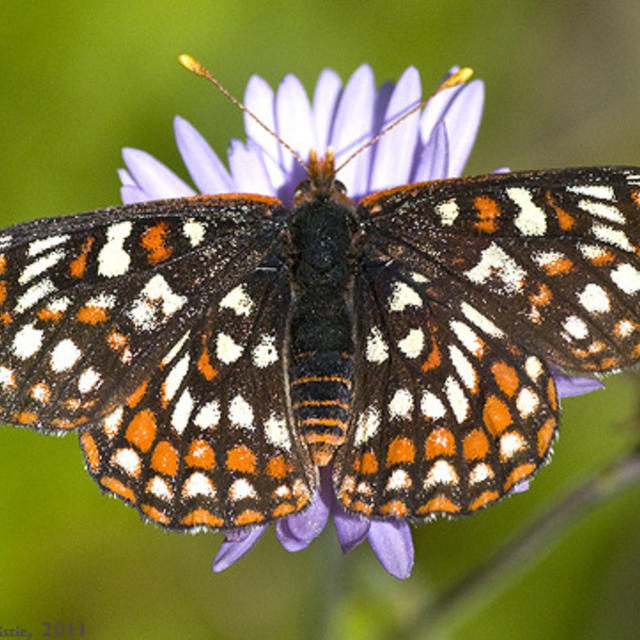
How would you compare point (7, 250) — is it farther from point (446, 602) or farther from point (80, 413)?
point (446, 602)

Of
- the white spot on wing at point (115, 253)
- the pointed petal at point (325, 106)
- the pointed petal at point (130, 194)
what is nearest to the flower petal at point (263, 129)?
the pointed petal at point (325, 106)

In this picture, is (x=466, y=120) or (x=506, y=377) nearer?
(x=506, y=377)

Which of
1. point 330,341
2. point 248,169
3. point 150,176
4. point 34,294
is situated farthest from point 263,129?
point 34,294

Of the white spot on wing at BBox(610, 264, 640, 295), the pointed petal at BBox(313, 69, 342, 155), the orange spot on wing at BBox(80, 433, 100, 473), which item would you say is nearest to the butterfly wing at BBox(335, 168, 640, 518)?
the white spot on wing at BBox(610, 264, 640, 295)

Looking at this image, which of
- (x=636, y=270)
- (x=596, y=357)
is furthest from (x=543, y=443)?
(x=636, y=270)

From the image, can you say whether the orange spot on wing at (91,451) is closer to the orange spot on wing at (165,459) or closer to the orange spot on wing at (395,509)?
the orange spot on wing at (165,459)

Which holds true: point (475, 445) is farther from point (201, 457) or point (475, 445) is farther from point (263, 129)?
point (263, 129)
